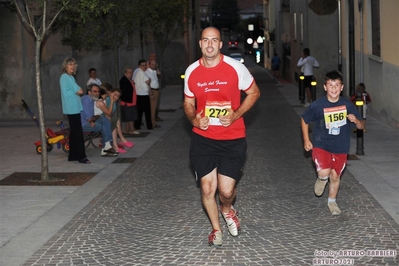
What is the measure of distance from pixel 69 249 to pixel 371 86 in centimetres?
1574

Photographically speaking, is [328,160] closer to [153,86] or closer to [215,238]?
[215,238]

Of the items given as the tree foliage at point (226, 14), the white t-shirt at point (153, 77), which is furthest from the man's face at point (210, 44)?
the tree foliage at point (226, 14)

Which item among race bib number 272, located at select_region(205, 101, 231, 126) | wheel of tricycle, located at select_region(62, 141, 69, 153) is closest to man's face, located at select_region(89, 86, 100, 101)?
wheel of tricycle, located at select_region(62, 141, 69, 153)

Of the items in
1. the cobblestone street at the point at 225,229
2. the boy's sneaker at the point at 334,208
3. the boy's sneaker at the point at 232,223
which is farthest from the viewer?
the boy's sneaker at the point at 334,208

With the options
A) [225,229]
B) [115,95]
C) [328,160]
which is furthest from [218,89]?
[115,95]

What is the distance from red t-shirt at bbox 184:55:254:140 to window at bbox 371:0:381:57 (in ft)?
46.8

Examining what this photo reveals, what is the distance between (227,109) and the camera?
7840 mm

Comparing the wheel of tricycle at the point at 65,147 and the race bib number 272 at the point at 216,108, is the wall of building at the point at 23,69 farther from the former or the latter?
the race bib number 272 at the point at 216,108

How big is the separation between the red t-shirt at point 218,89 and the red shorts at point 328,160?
169 cm

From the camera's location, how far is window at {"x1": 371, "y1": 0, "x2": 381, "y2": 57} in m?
21.8

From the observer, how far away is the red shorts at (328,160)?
9.53m

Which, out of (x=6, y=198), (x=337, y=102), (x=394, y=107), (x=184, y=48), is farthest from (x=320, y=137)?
(x=184, y=48)

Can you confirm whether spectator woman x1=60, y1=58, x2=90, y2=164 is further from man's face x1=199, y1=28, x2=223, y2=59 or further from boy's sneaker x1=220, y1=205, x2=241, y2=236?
man's face x1=199, y1=28, x2=223, y2=59

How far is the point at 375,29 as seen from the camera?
73.6 feet
